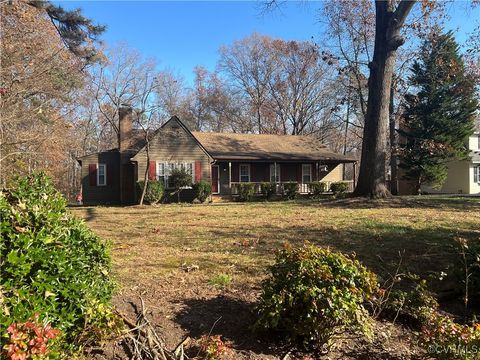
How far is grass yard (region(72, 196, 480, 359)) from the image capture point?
377cm

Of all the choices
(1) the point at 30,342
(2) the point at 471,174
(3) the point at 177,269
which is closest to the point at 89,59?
(3) the point at 177,269

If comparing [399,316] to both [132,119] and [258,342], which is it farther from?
[132,119]

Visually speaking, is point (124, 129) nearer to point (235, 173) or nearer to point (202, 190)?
point (202, 190)

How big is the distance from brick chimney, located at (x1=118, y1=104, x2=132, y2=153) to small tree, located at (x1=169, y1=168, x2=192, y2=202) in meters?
4.63

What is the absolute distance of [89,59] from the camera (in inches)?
535

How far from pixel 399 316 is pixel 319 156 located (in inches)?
1022

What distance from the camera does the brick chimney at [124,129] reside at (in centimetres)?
2586

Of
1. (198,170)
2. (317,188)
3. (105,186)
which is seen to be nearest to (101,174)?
(105,186)

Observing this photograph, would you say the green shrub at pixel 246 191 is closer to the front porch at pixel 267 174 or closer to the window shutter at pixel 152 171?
the front porch at pixel 267 174

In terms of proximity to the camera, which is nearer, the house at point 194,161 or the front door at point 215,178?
the house at point 194,161

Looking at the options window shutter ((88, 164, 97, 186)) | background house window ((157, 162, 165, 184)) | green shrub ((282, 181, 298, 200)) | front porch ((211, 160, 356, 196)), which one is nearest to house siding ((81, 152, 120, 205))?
window shutter ((88, 164, 97, 186))

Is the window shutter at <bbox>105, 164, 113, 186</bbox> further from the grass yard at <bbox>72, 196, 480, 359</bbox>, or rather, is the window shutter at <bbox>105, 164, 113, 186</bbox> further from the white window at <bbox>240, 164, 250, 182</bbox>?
the grass yard at <bbox>72, 196, 480, 359</bbox>

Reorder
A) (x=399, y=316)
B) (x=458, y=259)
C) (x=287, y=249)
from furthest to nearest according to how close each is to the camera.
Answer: (x=458, y=259) < (x=399, y=316) < (x=287, y=249)

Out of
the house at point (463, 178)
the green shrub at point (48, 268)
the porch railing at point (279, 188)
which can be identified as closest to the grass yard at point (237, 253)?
the green shrub at point (48, 268)
